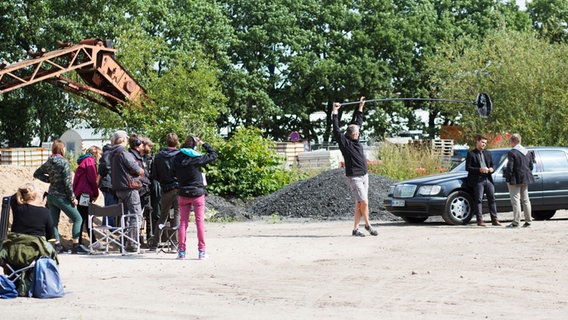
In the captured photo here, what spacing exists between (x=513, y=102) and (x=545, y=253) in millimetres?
26612

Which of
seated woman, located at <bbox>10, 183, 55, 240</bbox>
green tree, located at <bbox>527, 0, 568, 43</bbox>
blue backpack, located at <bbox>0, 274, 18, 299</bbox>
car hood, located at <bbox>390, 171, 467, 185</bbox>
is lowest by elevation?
blue backpack, located at <bbox>0, 274, 18, 299</bbox>

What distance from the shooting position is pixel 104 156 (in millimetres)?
15430

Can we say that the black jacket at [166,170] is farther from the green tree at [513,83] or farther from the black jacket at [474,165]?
the green tree at [513,83]

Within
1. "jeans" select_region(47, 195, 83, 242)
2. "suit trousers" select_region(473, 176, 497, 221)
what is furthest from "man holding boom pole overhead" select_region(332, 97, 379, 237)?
"jeans" select_region(47, 195, 83, 242)

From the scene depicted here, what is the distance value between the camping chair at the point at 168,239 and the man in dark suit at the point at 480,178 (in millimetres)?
6603

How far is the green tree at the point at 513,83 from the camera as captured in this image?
35.1m

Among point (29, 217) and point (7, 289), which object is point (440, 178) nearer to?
point (29, 217)

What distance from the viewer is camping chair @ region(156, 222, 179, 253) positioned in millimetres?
14633

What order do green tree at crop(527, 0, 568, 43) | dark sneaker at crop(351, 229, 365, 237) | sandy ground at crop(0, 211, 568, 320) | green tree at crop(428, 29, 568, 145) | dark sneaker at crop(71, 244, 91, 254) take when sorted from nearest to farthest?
sandy ground at crop(0, 211, 568, 320) → dark sneaker at crop(71, 244, 91, 254) → dark sneaker at crop(351, 229, 365, 237) → green tree at crop(428, 29, 568, 145) → green tree at crop(527, 0, 568, 43)

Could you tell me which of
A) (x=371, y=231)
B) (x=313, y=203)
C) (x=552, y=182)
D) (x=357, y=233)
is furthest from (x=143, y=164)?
(x=552, y=182)

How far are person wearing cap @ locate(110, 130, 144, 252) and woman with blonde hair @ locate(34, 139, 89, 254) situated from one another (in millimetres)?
736

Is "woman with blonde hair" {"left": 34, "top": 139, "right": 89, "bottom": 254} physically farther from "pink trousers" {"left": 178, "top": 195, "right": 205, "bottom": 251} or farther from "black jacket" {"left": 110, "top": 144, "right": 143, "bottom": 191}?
"pink trousers" {"left": 178, "top": 195, "right": 205, "bottom": 251}

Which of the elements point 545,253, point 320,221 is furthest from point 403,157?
point 545,253

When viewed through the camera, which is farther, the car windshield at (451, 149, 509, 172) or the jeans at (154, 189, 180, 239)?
the car windshield at (451, 149, 509, 172)
